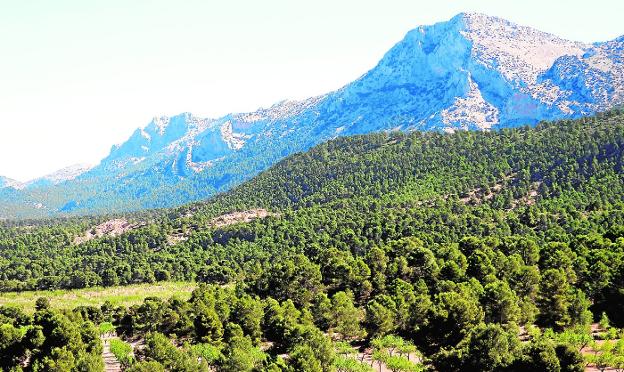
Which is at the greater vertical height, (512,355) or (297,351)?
(297,351)

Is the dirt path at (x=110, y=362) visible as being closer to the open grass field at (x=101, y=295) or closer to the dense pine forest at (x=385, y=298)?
the dense pine forest at (x=385, y=298)

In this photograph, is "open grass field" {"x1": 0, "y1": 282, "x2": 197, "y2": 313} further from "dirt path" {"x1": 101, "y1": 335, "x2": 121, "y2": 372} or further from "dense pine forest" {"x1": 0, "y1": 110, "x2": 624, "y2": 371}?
"dirt path" {"x1": 101, "y1": 335, "x2": 121, "y2": 372}

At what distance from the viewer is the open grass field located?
436 ft

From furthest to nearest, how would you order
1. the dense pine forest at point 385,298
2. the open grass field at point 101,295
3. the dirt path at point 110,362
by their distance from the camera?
the open grass field at point 101,295 → the dirt path at point 110,362 → the dense pine forest at point 385,298

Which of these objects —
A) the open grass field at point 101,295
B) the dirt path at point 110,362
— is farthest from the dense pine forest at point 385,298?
the open grass field at point 101,295

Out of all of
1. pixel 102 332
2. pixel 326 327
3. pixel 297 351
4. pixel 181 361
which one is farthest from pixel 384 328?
pixel 102 332

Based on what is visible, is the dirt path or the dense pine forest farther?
the dirt path

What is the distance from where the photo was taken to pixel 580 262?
8875 cm

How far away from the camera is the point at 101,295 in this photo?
5723 inches

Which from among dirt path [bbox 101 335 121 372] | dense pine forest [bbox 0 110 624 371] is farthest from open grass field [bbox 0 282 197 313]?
dirt path [bbox 101 335 121 372]

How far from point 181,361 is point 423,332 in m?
33.8

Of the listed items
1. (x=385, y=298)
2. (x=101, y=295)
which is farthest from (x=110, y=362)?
(x=101, y=295)

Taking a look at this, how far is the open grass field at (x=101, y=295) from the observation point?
133m

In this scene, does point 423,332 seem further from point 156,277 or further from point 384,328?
point 156,277
